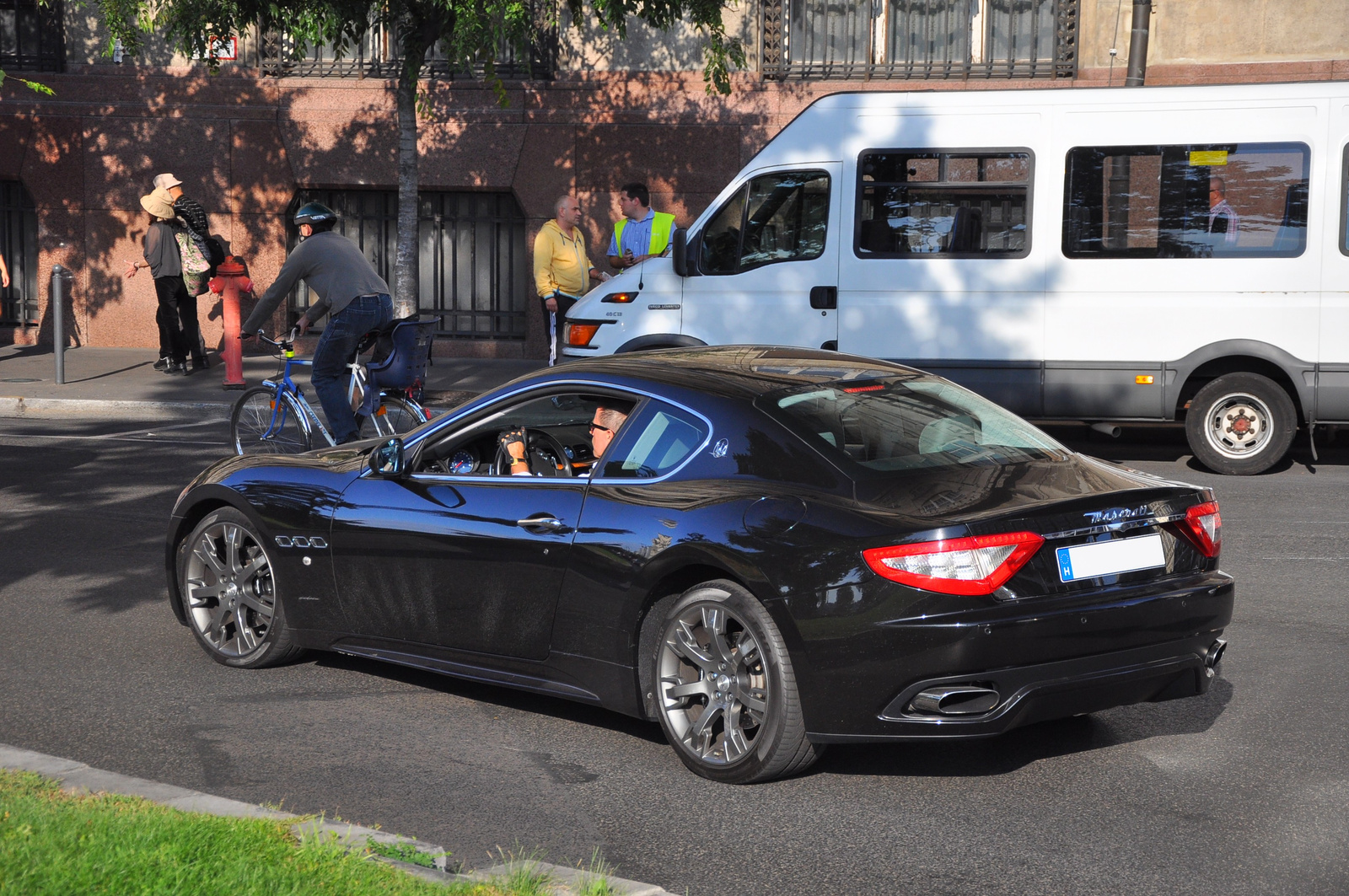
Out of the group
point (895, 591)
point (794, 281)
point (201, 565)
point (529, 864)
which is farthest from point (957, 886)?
point (794, 281)

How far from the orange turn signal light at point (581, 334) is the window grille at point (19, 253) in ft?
36.1

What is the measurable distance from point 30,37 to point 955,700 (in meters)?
18.5

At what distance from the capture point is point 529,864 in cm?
364

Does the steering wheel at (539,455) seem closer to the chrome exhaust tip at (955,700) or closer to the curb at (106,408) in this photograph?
the chrome exhaust tip at (955,700)

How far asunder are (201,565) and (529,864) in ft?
9.61

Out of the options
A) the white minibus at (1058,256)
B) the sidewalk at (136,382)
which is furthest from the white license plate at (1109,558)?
the sidewalk at (136,382)

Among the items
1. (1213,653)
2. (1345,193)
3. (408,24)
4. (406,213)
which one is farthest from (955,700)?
(408,24)

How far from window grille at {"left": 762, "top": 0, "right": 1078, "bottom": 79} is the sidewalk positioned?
501cm

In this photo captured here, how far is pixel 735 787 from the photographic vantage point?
4.52m

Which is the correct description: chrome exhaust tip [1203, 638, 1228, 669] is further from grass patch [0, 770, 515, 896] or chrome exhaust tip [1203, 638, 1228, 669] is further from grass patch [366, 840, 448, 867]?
grass patch [366, 840, 448, 867]

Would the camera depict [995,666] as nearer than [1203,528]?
Yes

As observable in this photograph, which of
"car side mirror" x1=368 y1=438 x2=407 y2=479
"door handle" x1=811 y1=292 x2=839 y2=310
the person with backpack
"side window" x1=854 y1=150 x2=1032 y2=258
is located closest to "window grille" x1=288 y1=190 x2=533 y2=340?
the person with backpack

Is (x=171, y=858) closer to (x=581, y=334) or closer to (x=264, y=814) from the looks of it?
(x=264, y=814)

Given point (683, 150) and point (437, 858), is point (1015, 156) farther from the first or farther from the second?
point (437, 858)
